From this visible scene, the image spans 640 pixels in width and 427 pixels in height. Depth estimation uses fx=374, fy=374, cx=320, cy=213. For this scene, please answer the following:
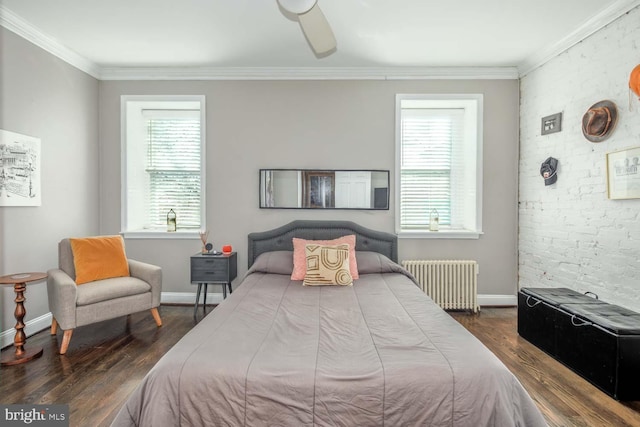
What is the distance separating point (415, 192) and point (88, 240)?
3.51m

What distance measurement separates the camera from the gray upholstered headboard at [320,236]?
4090mm

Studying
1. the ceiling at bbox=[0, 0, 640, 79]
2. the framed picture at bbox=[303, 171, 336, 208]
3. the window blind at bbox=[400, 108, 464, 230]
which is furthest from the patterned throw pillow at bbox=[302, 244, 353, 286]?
the ceiling at bbox=[0, 0, 640, 79]

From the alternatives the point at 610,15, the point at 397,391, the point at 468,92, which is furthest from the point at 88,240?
the point at 610,15

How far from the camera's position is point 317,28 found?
8.50 feet

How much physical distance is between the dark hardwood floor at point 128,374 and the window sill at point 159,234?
96 cm

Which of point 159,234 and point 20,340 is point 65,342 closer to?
point 20,340

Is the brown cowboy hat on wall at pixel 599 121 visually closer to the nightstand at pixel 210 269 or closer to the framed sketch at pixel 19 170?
the nightstand at pixel 210 269

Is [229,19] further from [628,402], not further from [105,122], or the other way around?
[628,402]

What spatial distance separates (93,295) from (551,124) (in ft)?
14.7

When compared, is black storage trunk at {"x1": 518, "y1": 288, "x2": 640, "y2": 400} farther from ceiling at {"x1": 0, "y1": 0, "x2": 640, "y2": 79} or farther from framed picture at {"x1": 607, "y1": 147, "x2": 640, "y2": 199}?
ceiling at {"x1": 0, "y1": 0, "x2": 640, "y2": 79}

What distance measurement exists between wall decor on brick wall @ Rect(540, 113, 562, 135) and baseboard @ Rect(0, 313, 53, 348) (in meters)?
5.08

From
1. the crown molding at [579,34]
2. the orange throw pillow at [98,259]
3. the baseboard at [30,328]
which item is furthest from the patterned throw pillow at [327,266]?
the crown molding at [579,34]

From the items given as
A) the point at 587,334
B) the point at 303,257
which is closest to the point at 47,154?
the point at 303,257

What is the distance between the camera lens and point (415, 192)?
178 inches
